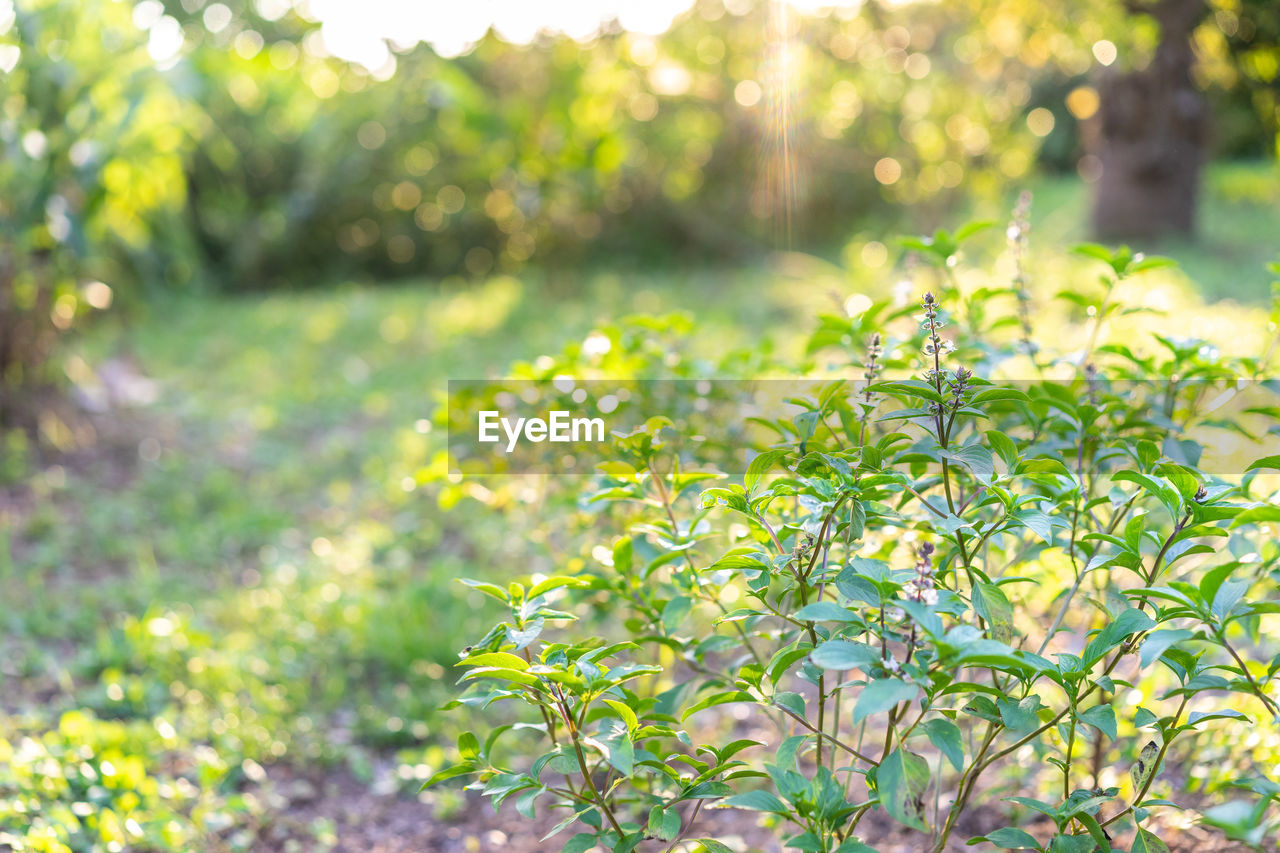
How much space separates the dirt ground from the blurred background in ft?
0.04

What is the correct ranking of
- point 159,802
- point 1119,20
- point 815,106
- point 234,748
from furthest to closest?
point 815,106
point 1119,20
point 234,748
point 159,802

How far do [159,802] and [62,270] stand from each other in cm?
288

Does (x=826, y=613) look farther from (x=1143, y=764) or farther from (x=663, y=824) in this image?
(x=1143, y=764)

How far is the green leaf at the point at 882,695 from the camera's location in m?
0.88

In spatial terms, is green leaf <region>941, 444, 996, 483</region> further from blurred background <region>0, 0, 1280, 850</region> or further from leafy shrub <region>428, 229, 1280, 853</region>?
blurred background <region>0, 0, 1280, 850</region>

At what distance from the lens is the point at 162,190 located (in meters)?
4.80

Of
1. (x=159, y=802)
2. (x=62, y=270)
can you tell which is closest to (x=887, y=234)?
(x=62, y=270)

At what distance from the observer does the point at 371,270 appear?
9656mm

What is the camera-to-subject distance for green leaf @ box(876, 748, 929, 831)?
3.19 feet

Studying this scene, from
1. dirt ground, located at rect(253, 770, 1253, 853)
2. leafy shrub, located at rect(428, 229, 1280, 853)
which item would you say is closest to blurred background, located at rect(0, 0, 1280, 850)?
dirt ground, located at rect(253, 770, 1253, 853)

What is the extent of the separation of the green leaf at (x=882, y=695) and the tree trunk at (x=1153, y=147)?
321 inches

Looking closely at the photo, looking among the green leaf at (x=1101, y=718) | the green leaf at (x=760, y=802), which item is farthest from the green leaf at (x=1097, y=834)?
the green leaf at (x=760, y=802)

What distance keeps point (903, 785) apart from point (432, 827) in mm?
1395

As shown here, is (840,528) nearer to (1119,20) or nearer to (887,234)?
(1119,20)
